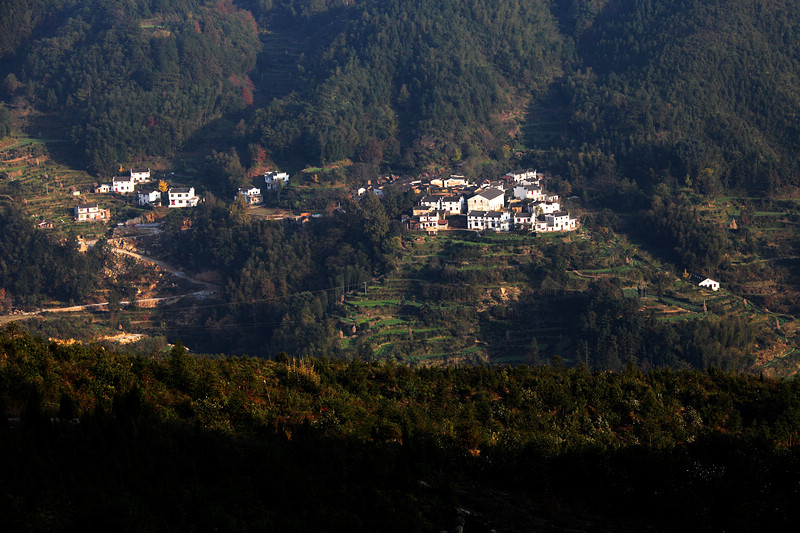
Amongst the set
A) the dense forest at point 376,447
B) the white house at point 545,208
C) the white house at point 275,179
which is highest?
the white house at point 275,179

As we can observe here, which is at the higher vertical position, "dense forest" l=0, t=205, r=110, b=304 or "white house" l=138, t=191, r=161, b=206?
"white house" l=138, t=191, r=161, b=206

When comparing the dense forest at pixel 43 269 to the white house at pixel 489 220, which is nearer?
the dense forest at pixel 43 269

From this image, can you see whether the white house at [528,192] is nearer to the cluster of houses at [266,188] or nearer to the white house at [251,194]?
the cluster of houses at [266,188]

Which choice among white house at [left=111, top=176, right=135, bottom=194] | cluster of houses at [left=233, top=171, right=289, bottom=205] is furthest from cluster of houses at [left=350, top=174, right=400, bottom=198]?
white house at [left=111, top=176, right=135, bottom=194]

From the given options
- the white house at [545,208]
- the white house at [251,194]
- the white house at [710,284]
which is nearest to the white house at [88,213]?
the white house at [251,194]

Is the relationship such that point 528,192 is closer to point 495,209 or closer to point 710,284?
point 495,209

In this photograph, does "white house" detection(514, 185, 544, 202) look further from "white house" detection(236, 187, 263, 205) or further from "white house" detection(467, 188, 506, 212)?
"white house" detection(236, 187, 263, 205)

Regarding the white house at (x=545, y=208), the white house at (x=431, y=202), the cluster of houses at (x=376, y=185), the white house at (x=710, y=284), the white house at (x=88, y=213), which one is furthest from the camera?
the cluster of houses at (x=376, y=185)

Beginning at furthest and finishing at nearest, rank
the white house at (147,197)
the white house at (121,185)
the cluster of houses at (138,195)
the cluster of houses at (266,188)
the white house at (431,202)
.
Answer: the white house at (121,185) < the cluster of houses at (266,188) < the white house at (147,197) < the cluster of houses at (138,195) < the white house at (431,202)
